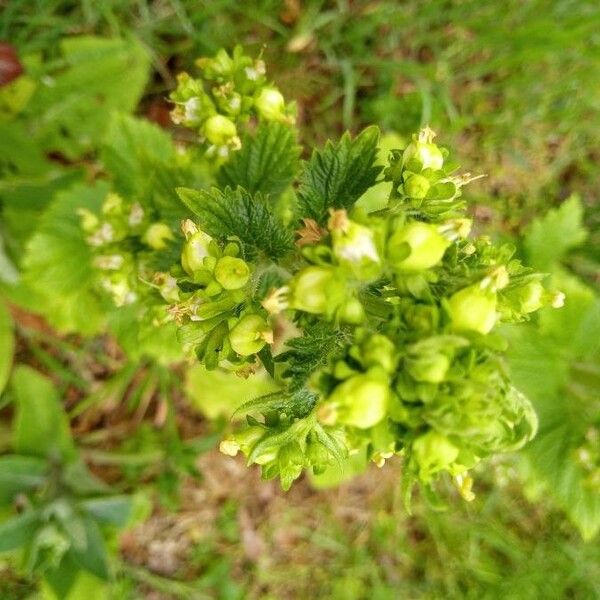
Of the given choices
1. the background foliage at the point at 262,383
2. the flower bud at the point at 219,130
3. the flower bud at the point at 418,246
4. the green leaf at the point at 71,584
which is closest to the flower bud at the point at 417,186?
the flower bud at the point at 418,246

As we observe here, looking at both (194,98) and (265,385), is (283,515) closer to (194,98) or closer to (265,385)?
(265,385)

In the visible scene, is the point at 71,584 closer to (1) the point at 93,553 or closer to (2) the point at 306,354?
(1) the point at 93,553

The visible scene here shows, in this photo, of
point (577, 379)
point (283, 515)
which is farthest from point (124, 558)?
point (577, 379)

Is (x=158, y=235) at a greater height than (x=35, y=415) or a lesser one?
greater

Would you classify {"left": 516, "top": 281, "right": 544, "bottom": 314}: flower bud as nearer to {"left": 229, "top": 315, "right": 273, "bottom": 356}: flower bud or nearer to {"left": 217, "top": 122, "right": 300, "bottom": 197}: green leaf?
{"left": 229, "top": 315, "right": 273, "bottom": 356}: flower bud

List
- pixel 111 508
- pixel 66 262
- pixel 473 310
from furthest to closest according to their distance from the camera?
pixel 111 508
pixel 66 262
pixel 473 310

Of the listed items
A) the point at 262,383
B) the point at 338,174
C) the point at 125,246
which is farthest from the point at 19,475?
the point at 338,174
